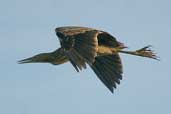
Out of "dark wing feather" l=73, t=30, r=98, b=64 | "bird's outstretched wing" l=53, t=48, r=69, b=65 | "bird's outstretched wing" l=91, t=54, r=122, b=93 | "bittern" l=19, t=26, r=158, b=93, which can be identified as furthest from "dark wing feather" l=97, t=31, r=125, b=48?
"dark wing feather" l=73, t=30, r=98, b=64

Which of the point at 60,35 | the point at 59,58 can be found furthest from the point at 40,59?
the point at 60,35

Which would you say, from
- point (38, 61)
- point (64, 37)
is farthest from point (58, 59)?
point (64, 37)

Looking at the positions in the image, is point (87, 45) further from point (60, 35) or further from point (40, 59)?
point (40, 59)

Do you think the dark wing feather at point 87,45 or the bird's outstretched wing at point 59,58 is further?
the bird's outstretched wing at point 59,58

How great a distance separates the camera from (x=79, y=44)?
797 inches

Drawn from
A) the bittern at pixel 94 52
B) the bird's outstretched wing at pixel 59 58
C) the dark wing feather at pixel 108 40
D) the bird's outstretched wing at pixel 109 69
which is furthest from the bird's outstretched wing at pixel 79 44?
the bird's outstretched wing at pixel 109 69

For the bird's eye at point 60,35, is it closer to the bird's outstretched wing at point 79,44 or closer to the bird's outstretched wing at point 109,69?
the bird's outstretched wing at point 79,44

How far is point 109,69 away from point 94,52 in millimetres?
3242

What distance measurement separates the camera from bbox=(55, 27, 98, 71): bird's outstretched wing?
767 inches

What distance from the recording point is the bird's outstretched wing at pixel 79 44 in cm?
1948

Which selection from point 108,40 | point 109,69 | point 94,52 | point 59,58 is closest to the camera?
point 94,52

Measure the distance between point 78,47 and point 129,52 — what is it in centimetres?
391

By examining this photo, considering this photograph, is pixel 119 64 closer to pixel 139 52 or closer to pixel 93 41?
pixel 139 52

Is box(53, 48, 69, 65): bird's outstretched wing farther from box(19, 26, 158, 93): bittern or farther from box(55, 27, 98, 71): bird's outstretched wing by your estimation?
box(55, 27, 98, 71): bird's outstretched wing
